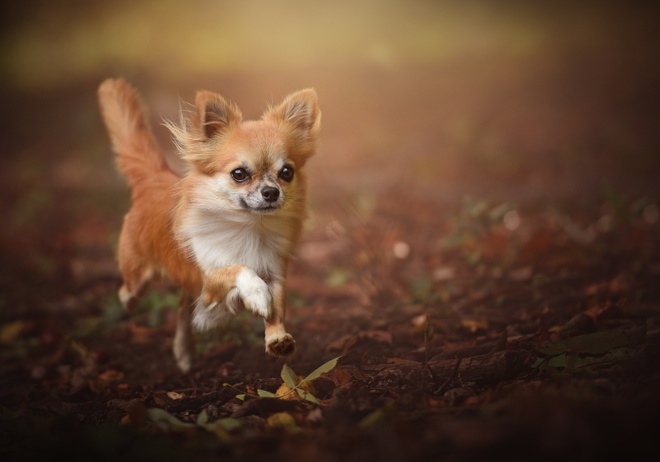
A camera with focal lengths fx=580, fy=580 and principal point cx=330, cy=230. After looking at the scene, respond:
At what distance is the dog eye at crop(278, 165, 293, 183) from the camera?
301cm

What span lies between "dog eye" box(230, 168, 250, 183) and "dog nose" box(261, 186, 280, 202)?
17 centimetres

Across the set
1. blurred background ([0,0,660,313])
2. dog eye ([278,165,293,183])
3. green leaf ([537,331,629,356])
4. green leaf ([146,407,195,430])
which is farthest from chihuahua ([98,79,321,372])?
blurred background ([0,0,660,313])

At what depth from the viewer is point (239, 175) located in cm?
297

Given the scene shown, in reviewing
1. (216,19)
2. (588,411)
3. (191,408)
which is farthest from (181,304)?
(216,19)

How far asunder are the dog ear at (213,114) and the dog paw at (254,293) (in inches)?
31.9

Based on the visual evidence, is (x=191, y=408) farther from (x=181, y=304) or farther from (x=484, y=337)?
(x=484, y=337)

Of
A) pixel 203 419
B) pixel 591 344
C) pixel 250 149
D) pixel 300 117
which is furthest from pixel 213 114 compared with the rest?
pixel 591 344

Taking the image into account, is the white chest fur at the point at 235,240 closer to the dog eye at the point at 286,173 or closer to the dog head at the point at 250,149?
the dog head at the point at 250,149

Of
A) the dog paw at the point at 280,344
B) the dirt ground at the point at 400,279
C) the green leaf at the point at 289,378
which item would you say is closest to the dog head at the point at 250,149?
the dog paw at the point at 280,344

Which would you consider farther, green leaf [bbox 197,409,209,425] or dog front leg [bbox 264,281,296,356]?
dog front leg [bbox 264,281,296,356]

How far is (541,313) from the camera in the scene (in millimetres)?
3535

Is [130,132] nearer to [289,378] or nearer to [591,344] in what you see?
[289,378]

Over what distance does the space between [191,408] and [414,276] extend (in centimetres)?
252

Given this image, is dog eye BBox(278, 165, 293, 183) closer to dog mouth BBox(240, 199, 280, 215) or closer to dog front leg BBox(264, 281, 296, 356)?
dog mouth BBox(240, 199, 280, 215)
